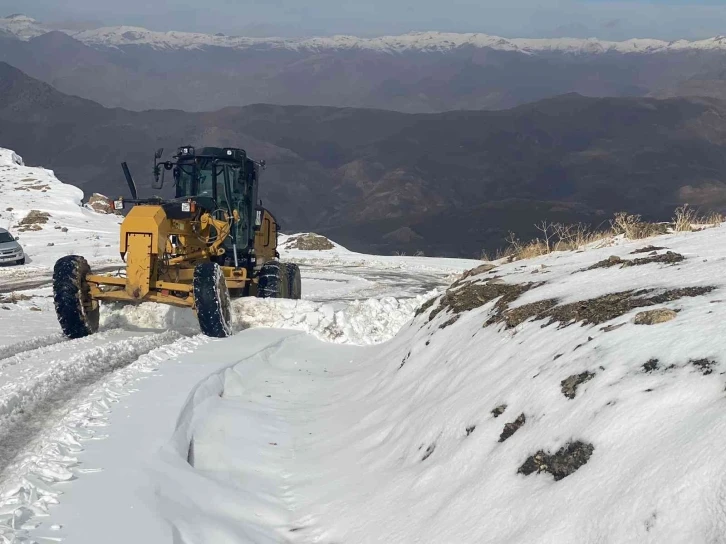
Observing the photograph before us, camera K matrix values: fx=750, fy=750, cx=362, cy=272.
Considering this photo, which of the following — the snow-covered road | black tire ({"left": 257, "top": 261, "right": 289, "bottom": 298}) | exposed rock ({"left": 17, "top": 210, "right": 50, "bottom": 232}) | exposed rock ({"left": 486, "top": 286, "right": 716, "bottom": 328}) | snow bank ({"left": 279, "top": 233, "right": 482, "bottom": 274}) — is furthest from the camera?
exposed rock ({"left": 17, "top": 210, "right": 50, "bottom": 232})

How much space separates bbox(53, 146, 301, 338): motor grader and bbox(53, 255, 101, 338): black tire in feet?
0.05

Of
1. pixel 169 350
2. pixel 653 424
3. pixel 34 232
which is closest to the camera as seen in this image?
pixel 653 424

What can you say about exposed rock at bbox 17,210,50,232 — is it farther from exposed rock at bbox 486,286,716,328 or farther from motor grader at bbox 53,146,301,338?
exposed rock at bbox 486,286,716,328

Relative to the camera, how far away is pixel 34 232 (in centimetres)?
3828

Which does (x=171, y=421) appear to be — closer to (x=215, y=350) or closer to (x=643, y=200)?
(x=215, y=350)

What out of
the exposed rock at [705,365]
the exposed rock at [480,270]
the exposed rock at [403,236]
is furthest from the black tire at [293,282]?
the exposed rock at [403,236]

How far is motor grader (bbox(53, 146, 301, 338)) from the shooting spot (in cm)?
1133

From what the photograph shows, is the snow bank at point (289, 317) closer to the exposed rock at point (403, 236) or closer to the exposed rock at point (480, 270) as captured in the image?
the exposed rock at point (480, 270)

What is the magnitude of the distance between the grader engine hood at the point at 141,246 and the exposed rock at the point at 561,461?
27.3 feet

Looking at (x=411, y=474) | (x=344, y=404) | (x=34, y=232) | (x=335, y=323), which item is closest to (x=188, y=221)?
(x=335, y=323)

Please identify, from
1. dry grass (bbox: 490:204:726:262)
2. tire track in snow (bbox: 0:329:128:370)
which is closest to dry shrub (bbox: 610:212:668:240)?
dry grass (bbox: 490:204:726:262)

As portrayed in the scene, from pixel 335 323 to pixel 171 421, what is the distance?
6.29 meters

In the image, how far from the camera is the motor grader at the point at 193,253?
11.3m

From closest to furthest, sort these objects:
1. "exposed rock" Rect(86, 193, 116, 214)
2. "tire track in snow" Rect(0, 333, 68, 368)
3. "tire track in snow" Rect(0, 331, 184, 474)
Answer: "tire track in snow" Rect(0, 331, 184, 474)
"tire track in snow" Rect(0, 333, 68, 368)
"exposed rock" Rect(86, 193, 116, 214)
